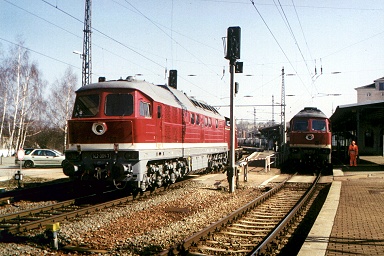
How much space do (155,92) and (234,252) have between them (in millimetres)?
7993

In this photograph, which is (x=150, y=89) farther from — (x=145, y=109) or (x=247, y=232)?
(x=247, y=232)

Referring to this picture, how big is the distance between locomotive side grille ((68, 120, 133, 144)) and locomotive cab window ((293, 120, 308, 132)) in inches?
610

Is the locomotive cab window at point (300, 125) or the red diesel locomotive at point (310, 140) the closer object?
the red diesel locomotive at point (310, 140)

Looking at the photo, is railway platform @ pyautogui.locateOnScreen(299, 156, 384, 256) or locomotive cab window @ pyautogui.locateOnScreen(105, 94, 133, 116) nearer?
railway platform @ pyautogui.locateOnScreen(299, 156, 384, 256)

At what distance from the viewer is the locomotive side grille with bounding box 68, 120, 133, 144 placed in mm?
11977

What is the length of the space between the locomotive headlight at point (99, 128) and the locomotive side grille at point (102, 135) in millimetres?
88

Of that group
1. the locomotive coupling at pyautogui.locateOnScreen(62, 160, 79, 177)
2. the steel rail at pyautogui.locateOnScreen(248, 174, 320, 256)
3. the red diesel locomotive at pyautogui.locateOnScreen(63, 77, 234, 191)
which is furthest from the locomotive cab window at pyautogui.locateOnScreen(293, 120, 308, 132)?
the locomotive coupling at pyautogui.locateOnScreen(62, 160, 79, 177)

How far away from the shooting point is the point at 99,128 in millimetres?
12148

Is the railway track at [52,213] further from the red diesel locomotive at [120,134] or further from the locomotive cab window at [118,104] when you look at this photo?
the locomotive cab window at [118,104]

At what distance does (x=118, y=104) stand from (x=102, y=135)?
1116mm

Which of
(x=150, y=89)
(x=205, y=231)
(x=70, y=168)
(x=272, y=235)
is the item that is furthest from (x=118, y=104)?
(x=272, y=235)

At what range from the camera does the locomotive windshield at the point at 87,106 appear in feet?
41.2

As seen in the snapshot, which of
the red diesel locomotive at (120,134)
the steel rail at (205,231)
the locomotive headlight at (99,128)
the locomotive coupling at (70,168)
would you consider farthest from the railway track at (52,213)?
the steel rail at (205,231)

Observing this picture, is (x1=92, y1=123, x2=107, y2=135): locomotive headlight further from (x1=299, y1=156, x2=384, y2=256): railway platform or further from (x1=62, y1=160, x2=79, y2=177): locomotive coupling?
(x1=299, y1=156, x2=384, y2=256): railway platform
